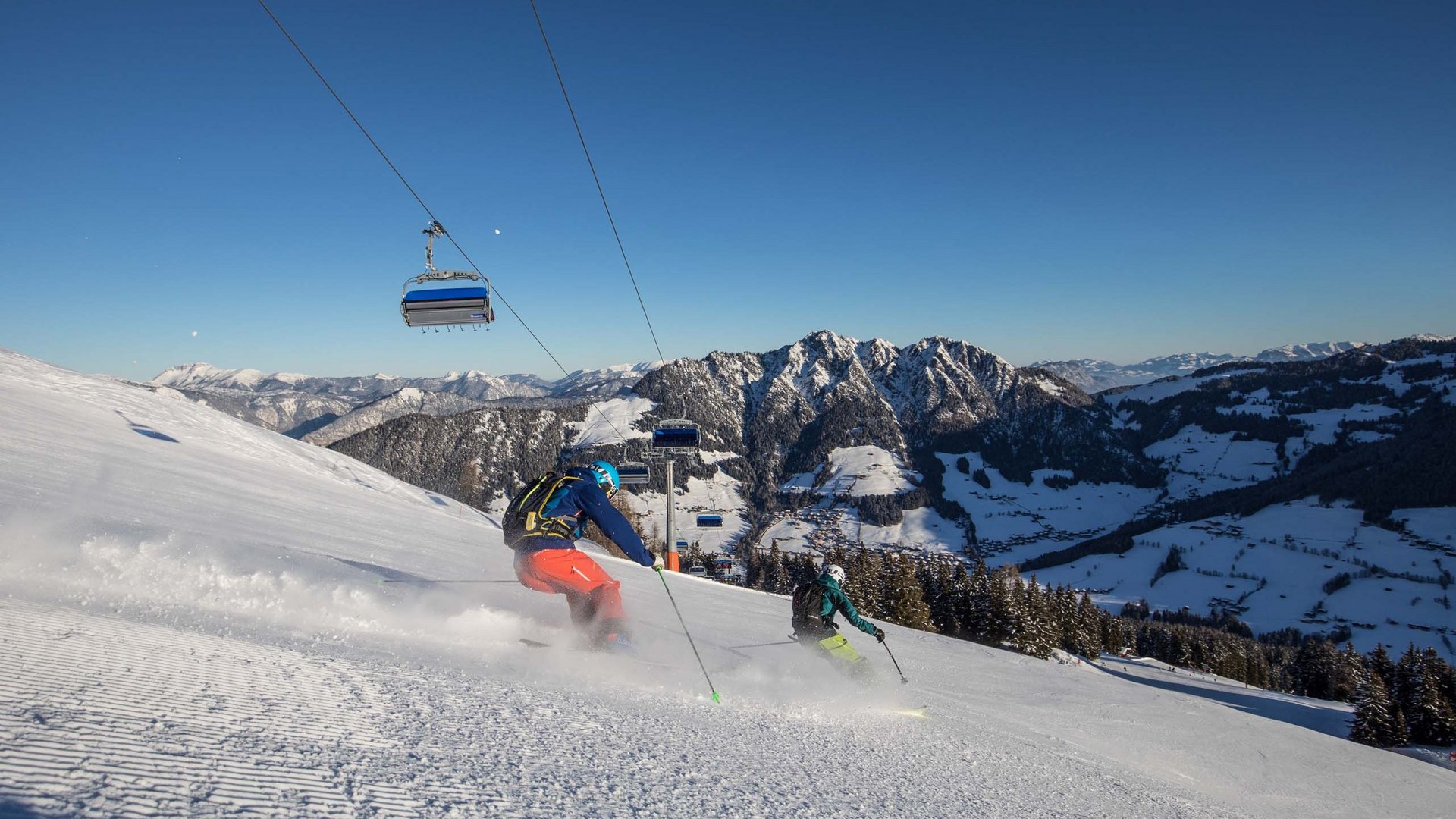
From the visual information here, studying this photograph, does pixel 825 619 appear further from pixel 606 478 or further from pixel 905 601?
pixel 905 601

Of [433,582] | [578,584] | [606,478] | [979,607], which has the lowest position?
[979,607]

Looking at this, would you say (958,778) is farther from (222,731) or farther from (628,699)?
(222,731)

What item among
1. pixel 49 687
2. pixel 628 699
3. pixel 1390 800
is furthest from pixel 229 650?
pixel 1390 800

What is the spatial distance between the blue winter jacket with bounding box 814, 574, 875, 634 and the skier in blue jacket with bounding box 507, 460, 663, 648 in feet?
9.94

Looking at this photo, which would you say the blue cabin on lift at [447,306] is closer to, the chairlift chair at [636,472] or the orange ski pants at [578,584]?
the orange ski pants at [578,584]

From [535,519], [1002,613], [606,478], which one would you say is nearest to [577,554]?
[535,519]

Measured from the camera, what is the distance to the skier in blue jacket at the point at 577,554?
7.23 metres

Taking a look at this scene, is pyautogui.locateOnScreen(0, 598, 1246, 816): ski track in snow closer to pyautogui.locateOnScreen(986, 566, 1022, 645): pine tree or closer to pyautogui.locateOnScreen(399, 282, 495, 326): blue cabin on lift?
pyautogui.locateOnScreen(399, 282, 495, 326): blue cabin on lift

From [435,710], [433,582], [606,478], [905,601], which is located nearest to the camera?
[435,710]

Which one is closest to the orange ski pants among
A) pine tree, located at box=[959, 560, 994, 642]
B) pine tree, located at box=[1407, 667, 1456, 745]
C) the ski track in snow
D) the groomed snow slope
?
the groomed snow slope

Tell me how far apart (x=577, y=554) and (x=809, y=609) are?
151 inches

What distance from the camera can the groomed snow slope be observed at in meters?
3.10

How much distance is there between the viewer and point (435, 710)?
169 inches

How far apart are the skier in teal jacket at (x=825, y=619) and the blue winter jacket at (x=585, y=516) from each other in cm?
273
